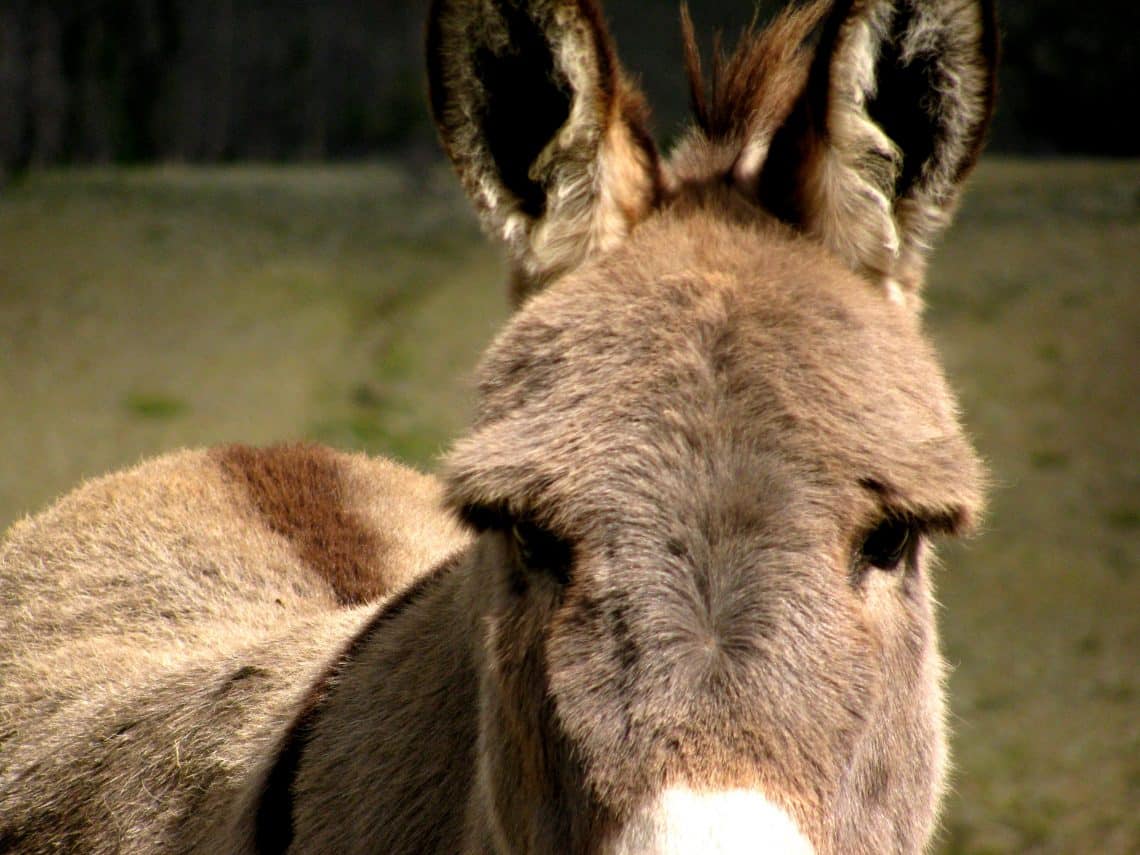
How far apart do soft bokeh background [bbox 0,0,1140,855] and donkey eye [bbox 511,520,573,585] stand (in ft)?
15.8

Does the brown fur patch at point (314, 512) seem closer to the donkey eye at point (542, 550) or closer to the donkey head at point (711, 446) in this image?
the donkey head at point (711, 446)

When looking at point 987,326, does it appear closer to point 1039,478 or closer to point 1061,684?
point 1039,478

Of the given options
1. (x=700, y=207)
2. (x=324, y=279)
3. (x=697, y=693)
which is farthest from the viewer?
(x=324, y=279)

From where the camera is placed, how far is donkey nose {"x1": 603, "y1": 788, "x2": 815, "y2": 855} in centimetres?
188

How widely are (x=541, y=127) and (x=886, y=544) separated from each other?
3.46 ft

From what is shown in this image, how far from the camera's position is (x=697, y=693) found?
2016mm

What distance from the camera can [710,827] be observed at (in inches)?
74.4

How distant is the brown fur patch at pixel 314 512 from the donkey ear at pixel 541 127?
1539mm

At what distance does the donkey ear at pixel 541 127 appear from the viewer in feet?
8.17

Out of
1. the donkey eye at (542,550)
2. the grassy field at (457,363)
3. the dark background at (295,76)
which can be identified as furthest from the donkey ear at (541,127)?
the dark background at (295,76)

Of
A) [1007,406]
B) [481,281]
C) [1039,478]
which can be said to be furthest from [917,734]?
[481,281]

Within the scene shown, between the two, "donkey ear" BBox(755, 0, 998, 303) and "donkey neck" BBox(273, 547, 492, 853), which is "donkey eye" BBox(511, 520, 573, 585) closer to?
"donkey neck" BBox(273, 547, 492, 853)

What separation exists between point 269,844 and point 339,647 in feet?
1.62

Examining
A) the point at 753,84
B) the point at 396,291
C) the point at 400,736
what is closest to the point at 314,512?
the point at 400,736
